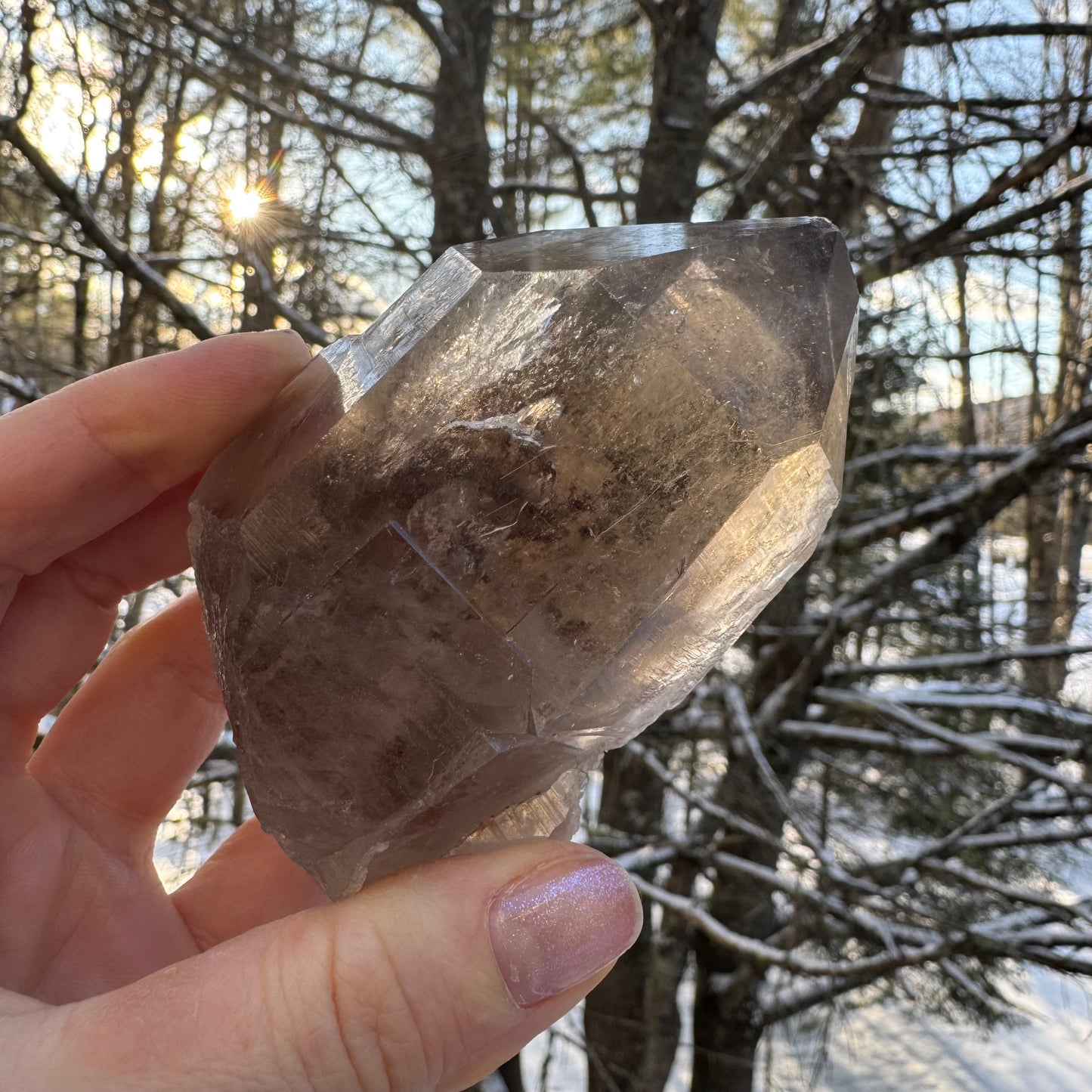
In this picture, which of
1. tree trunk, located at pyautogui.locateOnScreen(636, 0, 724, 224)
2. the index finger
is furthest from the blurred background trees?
the index finger

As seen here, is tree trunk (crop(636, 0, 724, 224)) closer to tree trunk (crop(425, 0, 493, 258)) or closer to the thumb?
tree trunk (crop(425, 0, 493, 258))

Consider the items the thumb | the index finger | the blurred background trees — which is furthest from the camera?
the blurred background trees

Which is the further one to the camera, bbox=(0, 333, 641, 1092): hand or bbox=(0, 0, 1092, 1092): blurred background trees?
bbox=(0, 0, 1092, 1092): blurred background trees

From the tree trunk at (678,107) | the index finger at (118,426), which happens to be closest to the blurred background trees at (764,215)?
the tree trunk at (678,107)

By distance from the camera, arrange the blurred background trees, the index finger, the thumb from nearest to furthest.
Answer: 1. the thumb
2. the index finger
3. the blurred background trees

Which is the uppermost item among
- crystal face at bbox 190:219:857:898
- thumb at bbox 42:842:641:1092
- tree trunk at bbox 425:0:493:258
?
tree trunk at bbox 425:0:493:258

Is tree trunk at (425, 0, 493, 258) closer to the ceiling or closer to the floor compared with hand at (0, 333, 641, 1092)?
closer to the ceiling

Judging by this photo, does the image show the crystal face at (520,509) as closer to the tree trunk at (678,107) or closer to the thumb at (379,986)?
the thumb at (379,986)
